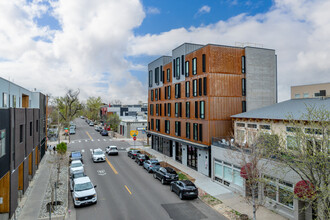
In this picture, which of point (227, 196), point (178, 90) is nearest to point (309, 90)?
point (178, 90)

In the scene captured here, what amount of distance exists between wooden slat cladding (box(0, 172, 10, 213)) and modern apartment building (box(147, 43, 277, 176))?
18248 millimetres

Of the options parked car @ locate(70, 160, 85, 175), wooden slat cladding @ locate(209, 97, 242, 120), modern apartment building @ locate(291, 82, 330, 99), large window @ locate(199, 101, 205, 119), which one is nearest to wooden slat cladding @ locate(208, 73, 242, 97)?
wooden slat cladding @ locate(209, 97, 242, 120)

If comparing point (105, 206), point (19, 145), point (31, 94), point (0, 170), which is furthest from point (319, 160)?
point (31, 94)

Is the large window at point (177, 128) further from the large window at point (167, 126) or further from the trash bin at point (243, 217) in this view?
the trash bin at point (243, 217)

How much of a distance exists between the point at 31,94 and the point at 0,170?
810 inches

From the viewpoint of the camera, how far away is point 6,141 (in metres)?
15.4

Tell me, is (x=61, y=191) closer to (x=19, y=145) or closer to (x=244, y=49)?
(x=19, y=145)

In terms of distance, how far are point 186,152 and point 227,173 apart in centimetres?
920

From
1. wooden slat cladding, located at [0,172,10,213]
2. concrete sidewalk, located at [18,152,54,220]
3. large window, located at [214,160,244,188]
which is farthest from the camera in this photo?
large window, located at [214,160,244,188]

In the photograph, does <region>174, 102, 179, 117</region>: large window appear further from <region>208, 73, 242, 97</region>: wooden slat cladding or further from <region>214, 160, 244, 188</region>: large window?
<region>214, 160, 244, 188</region>: large window

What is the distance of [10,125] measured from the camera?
16016 millimetres

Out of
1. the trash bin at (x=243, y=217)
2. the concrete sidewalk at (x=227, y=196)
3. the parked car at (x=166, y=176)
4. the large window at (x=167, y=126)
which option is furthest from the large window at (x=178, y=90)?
the trash bin at (x=243, y=217)

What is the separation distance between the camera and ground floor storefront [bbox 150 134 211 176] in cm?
2600

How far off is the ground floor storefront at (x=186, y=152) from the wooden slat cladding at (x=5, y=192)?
1819 centimetres
